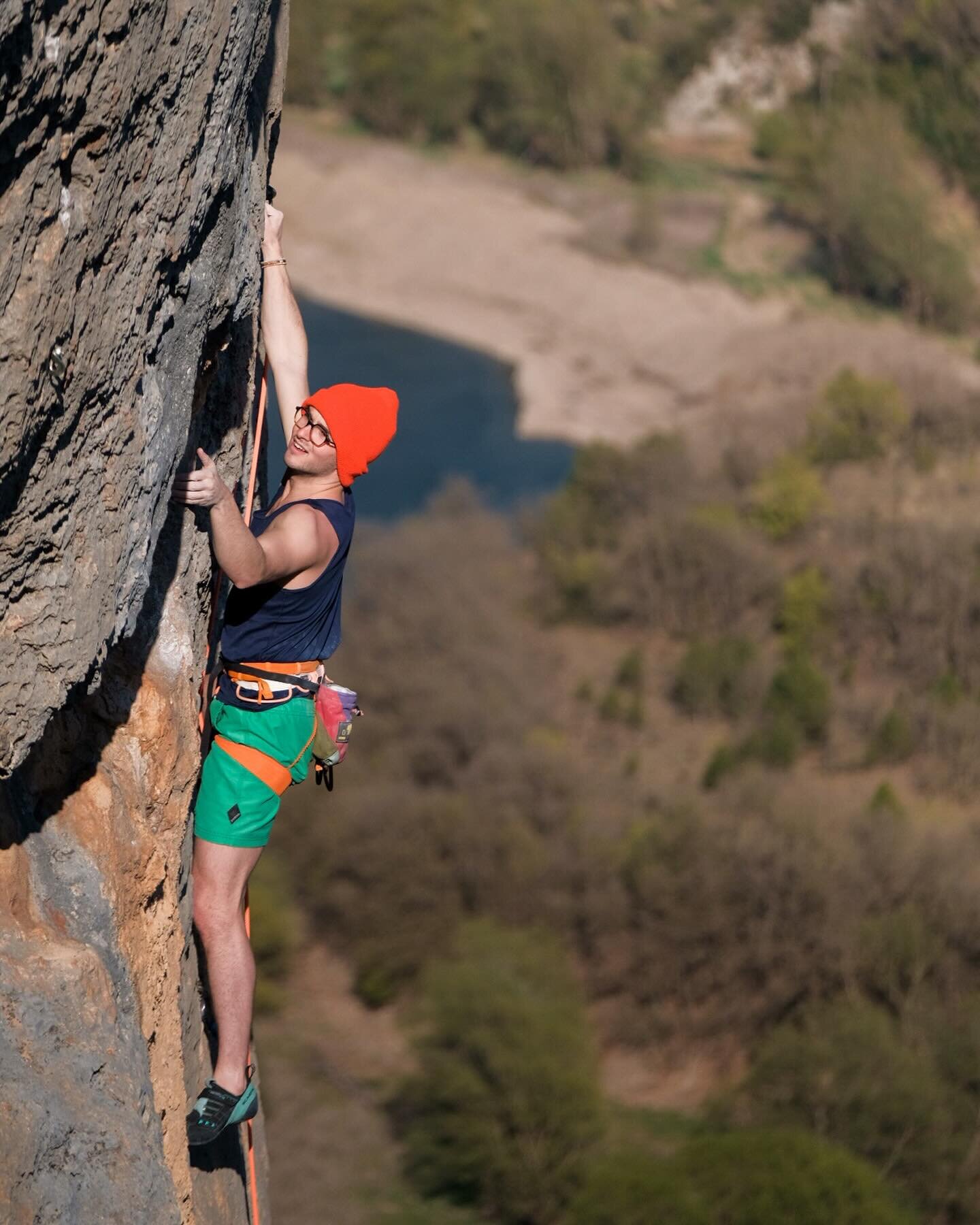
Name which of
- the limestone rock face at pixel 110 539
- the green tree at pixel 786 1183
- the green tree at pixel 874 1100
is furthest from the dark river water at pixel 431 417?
the limestone rock face at pixel 110 539

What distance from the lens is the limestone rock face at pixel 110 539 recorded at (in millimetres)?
2871

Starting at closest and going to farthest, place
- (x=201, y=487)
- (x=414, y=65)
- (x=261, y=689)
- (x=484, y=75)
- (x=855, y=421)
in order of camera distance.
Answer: (x=201, y=487) → (x=261, y=689) → (x=855, y=421) → (x=414, y=65) → (x=484, y=75)

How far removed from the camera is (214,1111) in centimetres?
432

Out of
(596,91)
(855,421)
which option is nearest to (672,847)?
(855,421)

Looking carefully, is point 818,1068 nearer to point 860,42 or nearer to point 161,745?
point 161,745

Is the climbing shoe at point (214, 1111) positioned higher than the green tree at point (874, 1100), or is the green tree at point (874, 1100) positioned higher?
the climbing shoe at point (214, 1111)

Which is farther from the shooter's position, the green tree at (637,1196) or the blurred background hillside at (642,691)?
the blurred background hillside at (642,691)

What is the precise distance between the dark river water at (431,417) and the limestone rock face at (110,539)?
87.3 ft

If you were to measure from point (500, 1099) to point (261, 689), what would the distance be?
11.8 meters

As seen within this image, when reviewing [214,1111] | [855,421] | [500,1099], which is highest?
[214,1111]

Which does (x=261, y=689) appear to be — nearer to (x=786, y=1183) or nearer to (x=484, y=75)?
(x=786, y=1183)

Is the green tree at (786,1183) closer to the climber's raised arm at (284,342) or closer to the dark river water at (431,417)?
the climber's raised arm at (284,342)

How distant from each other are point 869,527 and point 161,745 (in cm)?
2592

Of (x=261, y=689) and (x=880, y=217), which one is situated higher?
(x=261, y=689)
